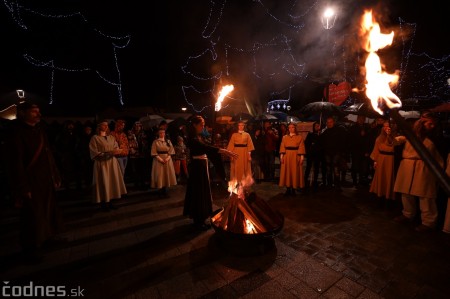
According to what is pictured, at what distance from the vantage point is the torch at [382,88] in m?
1.52

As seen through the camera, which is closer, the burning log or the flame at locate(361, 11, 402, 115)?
the flame at locate(361, 11, 402, 115)

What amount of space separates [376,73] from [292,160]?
480 cm

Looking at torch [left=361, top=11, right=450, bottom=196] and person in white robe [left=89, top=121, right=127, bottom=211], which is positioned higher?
torch [left=361, top=11, right=450, bottom=196]

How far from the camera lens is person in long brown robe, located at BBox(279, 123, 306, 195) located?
279 inches

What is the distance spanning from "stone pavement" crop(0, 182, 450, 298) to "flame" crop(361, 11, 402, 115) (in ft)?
8.07

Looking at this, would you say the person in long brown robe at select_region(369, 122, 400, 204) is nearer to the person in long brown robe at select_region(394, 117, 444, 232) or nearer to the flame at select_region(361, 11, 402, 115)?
the person in long brown robe at select_region(394, 117, 444, 232)

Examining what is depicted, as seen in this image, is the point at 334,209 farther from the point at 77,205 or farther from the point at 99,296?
the point at 77,205

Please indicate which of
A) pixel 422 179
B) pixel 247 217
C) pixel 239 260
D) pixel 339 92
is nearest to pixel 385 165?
pixel 422 179

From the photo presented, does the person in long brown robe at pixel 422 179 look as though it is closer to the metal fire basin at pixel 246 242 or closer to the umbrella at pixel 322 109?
the metal fire basin at pixel 246 242

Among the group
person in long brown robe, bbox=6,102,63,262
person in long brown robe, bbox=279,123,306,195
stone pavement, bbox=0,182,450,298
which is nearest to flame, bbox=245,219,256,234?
stone pavement, bbox=0,182,450,298

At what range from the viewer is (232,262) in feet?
12.1

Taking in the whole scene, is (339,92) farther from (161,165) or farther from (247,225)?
(247,225)

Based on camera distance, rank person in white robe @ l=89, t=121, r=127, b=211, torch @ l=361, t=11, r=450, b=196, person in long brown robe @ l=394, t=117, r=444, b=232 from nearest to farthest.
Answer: torch @ l=361, t=11, r=450, b=196 < person in long brown robe @ l=394, t=117, r=444, b=232 < person in white robe @ l=89, t=121, r=127, b=211

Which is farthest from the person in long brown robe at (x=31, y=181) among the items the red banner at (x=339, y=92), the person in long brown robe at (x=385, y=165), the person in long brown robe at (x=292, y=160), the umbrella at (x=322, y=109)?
the red banner at (x=339, y=92)
